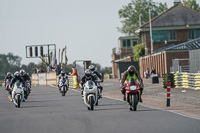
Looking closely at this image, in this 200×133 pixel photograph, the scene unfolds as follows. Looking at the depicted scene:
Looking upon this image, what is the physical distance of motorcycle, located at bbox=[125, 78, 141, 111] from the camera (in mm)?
18062

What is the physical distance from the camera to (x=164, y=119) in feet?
48.6

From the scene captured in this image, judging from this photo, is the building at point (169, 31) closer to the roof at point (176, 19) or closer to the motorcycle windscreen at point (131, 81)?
the roof at point (176, 19)

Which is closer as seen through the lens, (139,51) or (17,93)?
(17,93)

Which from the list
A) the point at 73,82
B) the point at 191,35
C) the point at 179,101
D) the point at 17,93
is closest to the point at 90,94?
the point at 17,93

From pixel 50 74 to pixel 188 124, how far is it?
186ft

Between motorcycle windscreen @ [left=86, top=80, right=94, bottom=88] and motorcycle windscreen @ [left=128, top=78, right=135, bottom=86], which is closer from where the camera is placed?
motorcycle windscreen @ [left=128, top=78, right=135, bottom=86]

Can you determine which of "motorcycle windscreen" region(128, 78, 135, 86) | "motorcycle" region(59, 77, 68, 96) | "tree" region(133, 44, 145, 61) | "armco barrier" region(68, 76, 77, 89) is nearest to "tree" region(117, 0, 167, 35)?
"tree" region(133, 44, 145, 61)

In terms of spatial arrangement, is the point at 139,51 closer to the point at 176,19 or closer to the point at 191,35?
the point at 176,19

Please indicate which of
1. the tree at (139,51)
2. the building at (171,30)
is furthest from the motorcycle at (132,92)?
the tree at (139,51)

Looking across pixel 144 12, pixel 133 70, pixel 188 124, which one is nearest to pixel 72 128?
pixel 188 124

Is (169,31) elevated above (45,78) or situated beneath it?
elevated above

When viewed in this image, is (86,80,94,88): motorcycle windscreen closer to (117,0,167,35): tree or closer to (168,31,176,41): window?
(168,31,176,41): window

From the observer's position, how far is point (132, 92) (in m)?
18.1

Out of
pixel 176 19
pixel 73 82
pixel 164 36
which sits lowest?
pixel 73 82
